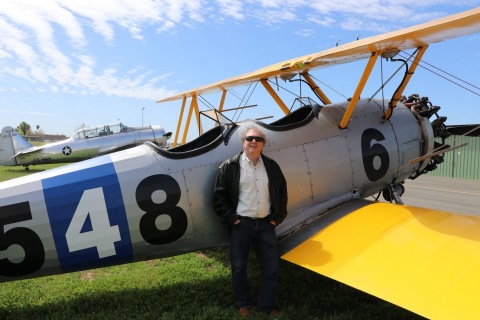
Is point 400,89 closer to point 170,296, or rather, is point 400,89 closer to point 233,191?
point 233,191

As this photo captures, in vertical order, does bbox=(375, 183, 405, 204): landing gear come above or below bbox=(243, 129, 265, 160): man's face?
below

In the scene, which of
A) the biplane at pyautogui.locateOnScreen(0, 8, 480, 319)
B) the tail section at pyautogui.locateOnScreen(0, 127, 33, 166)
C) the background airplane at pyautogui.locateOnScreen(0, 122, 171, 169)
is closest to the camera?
the biplane at pyautogui.locateOnScreen(0, 8, 480, 319)

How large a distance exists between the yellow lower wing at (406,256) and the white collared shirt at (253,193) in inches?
21.3

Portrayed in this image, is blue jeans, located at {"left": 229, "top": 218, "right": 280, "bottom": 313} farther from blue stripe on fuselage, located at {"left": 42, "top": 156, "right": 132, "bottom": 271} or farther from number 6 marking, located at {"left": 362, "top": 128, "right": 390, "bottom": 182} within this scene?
number 6 marking, located at {"left": 362, "top": 128, "right": 390, "bottom": 182}

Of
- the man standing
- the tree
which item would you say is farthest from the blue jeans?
the tree

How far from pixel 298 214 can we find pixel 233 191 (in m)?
0.95

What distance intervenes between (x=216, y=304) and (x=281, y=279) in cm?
89

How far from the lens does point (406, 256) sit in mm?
2883

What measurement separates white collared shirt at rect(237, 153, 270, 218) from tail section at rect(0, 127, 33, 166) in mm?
19325

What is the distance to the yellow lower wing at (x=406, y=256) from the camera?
8.01ft

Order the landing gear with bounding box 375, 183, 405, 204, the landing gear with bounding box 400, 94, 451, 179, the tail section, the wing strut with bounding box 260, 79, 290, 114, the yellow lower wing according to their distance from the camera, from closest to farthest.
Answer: the yellow lower wing < the landing gear with bounding box 375, 183, 405, 204 < the landing gear with bounding box 400, 94, 451, 179 < the wing strut with bounding box 260, 79, 290, 114 < the tail section

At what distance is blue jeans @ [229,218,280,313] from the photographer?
3236 mm

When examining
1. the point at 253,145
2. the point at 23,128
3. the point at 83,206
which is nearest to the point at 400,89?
the point at 253,145

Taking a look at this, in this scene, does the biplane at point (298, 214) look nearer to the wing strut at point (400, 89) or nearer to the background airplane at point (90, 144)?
Answer: the wing strut at point (400, 89)
